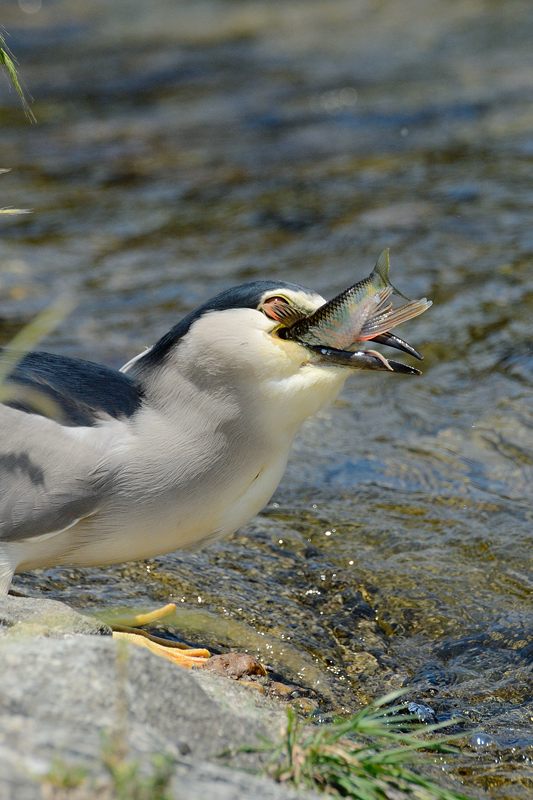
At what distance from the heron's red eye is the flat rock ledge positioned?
117 centimetres

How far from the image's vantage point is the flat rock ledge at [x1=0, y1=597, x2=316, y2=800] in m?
2.31

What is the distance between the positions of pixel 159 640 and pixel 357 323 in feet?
3.88

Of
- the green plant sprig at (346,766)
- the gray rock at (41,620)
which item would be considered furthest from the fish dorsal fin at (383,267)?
the green plant sprig at (346,766)

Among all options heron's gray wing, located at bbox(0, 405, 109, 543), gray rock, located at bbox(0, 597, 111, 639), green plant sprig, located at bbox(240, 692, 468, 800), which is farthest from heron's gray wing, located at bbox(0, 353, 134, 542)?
green plant sprig, located at bbox(240, 692, 468, 800)

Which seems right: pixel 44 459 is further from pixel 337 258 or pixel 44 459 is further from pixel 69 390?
pixel 337 258

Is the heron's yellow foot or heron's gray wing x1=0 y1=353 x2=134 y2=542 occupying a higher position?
heron's gray wing x1=0 y1=353 x2=134 y2=542

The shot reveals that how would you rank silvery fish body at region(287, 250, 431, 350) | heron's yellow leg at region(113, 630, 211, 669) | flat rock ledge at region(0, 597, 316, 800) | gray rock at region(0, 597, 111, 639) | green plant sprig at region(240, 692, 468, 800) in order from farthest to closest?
silvery fish body at region(287, 250, 431, 350)
heron's yellow leg at region(113, 630, 211, 669)
gray rock at region(0, 597, 111, 639)
green plant sprig at region(240, 692, 468, 800)
flat rock ledge at region(0, 597, 316, 800)

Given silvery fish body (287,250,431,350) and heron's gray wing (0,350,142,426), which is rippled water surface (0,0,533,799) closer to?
heron's gray wing (0,350,142,426)

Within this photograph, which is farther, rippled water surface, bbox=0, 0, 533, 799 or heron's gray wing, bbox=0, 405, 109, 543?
rippled water surface, bbox=0, 0, 533, 799

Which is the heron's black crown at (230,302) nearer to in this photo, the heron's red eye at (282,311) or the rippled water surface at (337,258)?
the heron's red eye at (282,311)

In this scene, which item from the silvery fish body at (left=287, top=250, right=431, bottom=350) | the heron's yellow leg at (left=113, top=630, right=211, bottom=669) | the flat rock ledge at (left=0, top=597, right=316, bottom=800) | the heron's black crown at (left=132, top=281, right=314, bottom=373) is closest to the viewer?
the flat rock ledge at (left=0, top=597, right=316, bottom=800)

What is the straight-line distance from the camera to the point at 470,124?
10242 mm

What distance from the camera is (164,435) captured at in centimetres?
391

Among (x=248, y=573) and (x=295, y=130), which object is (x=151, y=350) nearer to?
(x=248, y=573)
